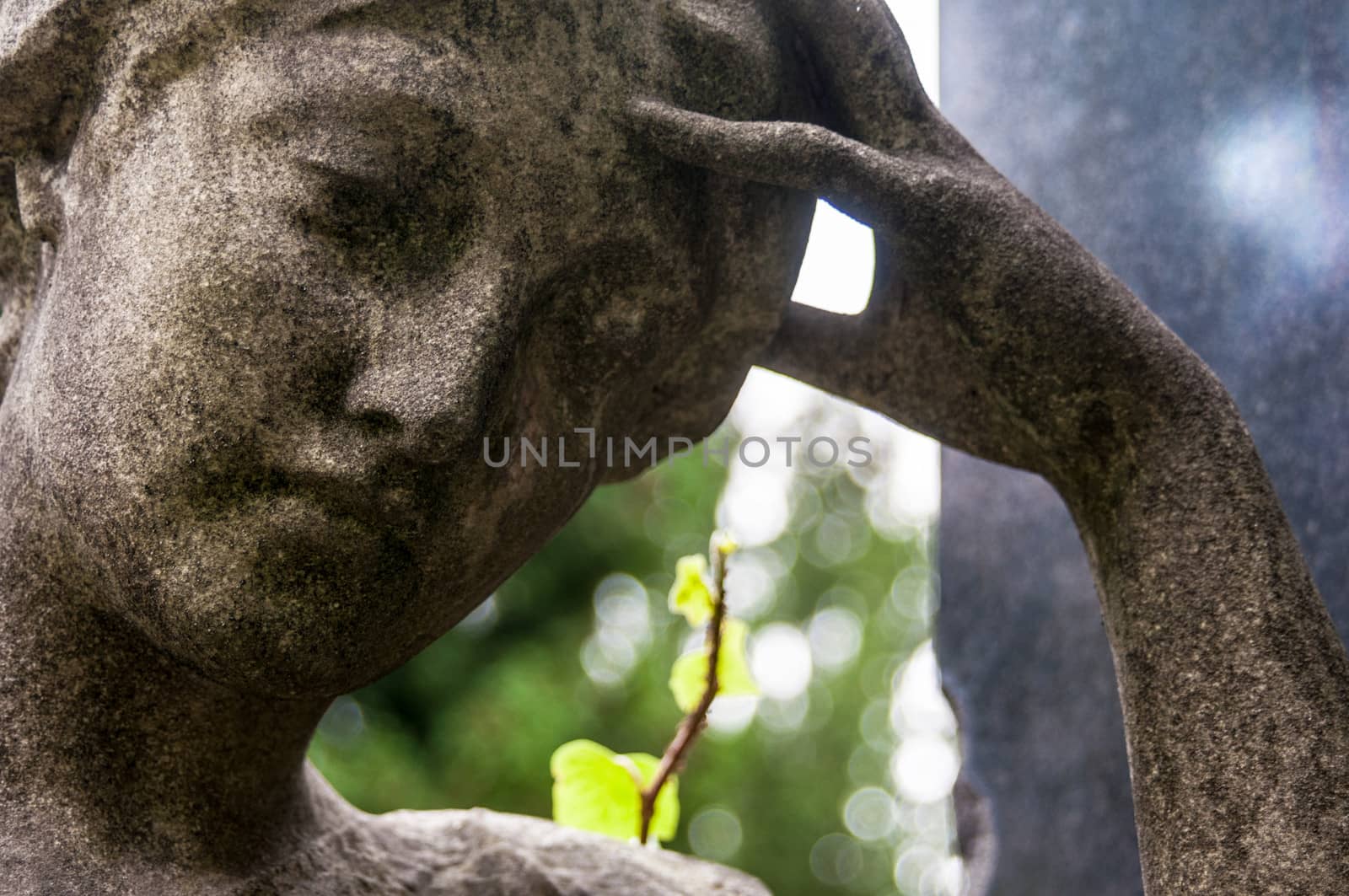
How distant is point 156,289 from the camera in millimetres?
878

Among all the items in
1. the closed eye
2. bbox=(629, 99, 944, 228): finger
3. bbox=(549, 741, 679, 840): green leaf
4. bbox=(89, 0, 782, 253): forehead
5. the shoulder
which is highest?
bbox=(629, 99, 944, 228): finger

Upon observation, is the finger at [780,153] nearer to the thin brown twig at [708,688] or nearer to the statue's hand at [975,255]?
the statue's hand at [975,255]

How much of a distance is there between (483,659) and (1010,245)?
137 inches

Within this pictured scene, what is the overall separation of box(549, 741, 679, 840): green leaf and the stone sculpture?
278mm

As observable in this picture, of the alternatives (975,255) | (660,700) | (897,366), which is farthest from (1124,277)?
(660,700)

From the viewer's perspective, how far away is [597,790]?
53.1 inches

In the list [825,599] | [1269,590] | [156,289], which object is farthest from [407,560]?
[825,599]

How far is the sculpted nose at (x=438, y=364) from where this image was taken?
87 cm

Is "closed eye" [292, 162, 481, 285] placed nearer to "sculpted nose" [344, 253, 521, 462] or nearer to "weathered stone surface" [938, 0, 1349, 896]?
"sculpted nose" [344, 253, 521, 462]

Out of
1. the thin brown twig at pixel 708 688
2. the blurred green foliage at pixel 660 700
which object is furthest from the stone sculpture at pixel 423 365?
the blurred green foliage at pixel 660 700

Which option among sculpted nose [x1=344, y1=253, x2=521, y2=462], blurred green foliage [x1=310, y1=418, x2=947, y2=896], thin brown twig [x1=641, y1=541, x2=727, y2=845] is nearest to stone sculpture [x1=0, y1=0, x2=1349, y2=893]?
sculpted nose [x1=344, y1=253, x2=521, y2=462]

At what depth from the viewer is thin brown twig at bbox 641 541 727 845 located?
1.25 metres

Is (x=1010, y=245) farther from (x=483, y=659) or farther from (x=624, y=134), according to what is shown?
(x=483, y=659)

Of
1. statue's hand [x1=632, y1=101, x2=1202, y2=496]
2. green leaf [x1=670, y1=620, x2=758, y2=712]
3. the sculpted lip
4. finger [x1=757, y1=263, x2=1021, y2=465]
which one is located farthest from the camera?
green leaf [x1=670, y1=620, x2=758, y2=712]
